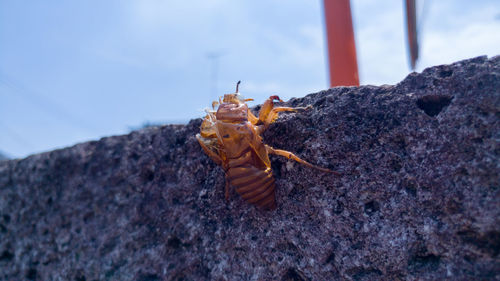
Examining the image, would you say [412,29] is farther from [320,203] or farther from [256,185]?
[256,185]

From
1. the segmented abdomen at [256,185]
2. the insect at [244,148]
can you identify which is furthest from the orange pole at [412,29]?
the segmented abdomen at [256,185]

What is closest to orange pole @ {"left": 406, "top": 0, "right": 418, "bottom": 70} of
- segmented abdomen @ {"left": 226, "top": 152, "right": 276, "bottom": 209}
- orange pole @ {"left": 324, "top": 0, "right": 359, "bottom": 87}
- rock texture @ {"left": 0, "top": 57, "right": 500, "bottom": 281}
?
orange pole @ {"left": 324, "top": 0, "right": 359, "bottom": 87}

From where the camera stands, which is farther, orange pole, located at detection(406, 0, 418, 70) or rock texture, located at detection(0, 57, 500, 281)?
orange pole, located at detection(406, 0, 418, 70)

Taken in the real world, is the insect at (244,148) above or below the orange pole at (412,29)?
below

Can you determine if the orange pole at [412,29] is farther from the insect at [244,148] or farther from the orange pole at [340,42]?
the insect at [244,148]

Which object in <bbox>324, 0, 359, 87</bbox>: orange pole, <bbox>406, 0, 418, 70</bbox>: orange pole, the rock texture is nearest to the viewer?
the rock texture

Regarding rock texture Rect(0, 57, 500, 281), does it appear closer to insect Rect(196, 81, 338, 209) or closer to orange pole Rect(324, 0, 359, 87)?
insect Rect(196, 81, 338, 209)

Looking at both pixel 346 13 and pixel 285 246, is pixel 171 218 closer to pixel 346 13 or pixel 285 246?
pixel 285 246
